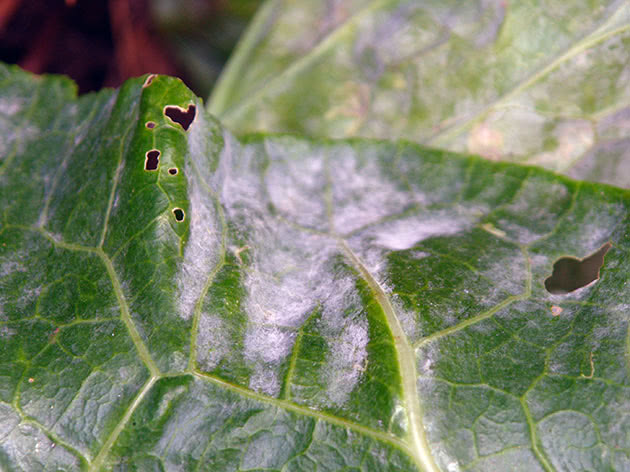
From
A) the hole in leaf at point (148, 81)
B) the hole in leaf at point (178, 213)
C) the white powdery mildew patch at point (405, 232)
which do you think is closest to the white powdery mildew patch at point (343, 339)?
the white powdery mildew patch at point (405, 232)

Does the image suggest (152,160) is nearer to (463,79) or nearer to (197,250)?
(197,250)

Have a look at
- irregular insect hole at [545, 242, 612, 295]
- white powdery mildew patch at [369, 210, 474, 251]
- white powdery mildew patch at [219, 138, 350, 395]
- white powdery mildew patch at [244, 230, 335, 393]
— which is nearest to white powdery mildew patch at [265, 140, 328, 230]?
white powdery mildew patch at [219, 138, 350, 395]

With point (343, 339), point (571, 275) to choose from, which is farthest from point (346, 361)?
point (571, 275)

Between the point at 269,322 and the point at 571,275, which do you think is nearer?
the point at 269,322

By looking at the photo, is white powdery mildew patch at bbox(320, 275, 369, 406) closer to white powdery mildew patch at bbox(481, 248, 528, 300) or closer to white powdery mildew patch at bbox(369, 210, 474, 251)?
white powdery mildew patch at bbox(369, 210, 474, 251)

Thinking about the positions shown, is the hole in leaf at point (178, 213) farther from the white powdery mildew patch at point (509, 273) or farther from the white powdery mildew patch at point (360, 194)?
the white powdery mildew patch at point (509, 273)

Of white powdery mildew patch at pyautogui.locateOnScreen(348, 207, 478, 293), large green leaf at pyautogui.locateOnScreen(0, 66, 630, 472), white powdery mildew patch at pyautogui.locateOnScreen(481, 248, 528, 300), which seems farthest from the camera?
white powdery mildew patch at pyautogui.locateOnScreen(348, 207, 478, 293)

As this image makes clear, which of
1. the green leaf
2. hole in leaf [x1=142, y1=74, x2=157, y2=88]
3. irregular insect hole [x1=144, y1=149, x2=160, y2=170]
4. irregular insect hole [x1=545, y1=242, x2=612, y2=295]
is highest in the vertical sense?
the green leaf
